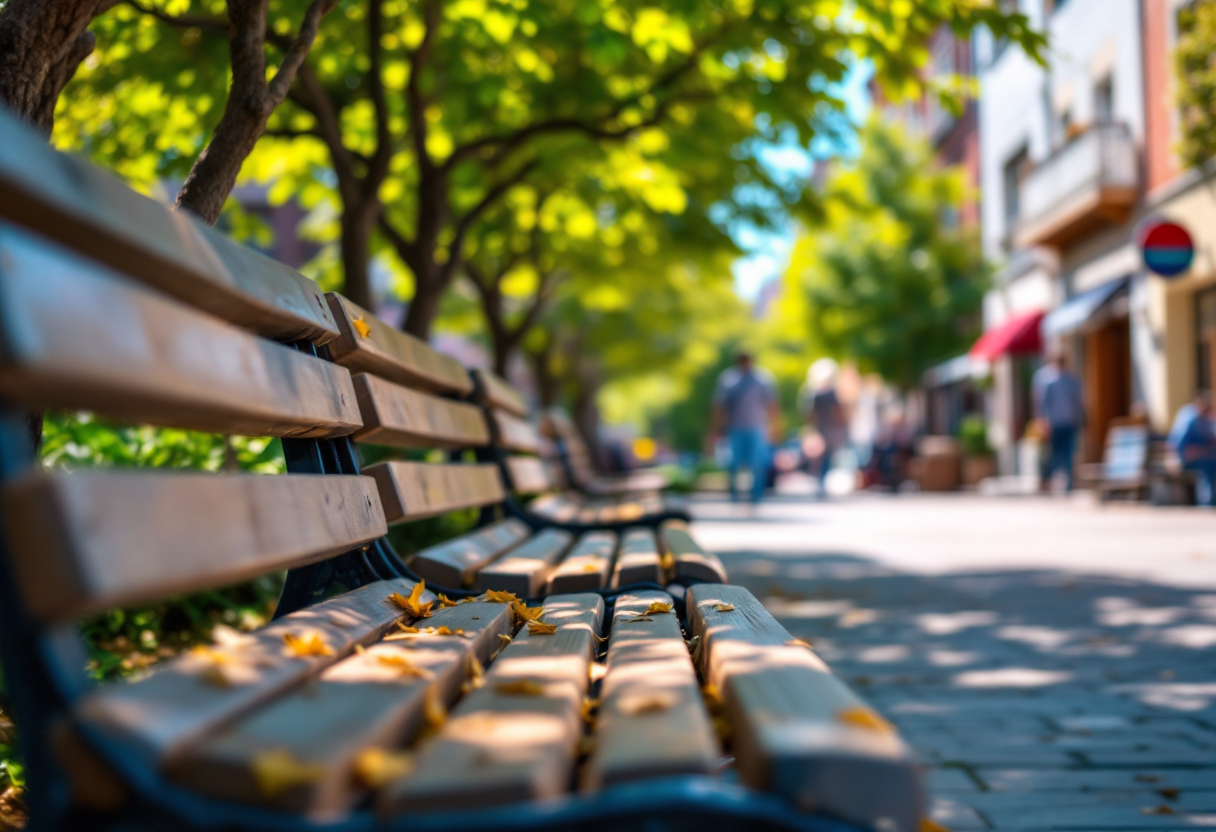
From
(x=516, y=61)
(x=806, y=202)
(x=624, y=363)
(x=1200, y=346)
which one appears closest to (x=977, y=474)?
(x=1200, y=346)

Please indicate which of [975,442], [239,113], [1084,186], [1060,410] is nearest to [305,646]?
[239,113]

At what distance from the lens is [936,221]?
29828mm

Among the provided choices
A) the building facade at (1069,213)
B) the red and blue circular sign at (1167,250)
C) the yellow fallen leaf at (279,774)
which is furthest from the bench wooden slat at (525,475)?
the building facade at (1069,213)

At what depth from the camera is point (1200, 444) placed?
1434cm

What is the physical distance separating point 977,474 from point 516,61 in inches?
735

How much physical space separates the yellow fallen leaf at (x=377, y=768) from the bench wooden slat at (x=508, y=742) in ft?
0.07

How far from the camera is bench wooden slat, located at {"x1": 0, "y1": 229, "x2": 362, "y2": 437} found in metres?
1.13

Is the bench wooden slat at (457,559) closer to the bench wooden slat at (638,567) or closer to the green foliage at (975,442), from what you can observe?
the bench wooden slat at (638,567)

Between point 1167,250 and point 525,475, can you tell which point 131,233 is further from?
point 1167,250

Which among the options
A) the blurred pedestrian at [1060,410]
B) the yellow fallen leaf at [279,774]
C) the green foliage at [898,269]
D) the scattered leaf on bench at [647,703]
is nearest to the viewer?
the yellow fallen leaf at [279,774]

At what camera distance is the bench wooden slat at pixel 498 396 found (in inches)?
196

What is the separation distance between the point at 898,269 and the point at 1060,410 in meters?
13.2

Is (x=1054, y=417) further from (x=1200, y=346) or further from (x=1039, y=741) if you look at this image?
(x=1039, y=741)

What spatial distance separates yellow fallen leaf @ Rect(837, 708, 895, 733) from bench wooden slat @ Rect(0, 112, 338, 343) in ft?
3.29
